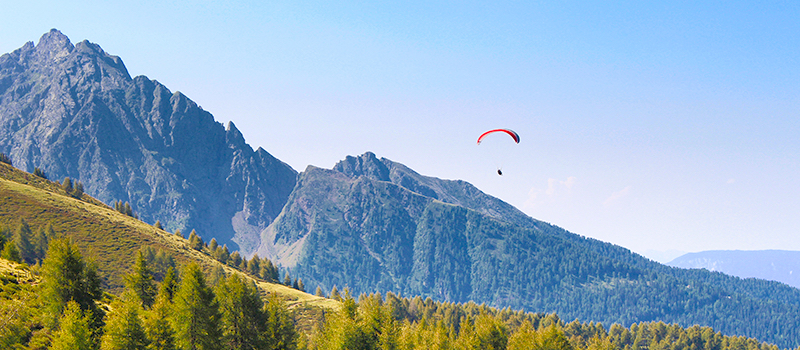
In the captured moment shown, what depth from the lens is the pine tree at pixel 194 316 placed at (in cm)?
5853

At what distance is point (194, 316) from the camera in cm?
5906

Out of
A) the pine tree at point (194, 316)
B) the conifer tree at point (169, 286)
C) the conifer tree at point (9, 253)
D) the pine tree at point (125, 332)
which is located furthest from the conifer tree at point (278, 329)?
the conifer tree at point (9, 253)

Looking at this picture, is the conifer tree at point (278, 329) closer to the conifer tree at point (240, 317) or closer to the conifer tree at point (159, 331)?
the conifer tree at point (240, 317)

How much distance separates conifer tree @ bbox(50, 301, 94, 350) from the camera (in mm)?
49938

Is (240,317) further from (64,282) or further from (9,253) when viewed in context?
(9,253)

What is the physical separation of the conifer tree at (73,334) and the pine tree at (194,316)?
27.6ft

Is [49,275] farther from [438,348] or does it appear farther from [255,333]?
[438,348]

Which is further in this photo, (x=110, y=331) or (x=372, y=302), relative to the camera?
(x=372, y=302)

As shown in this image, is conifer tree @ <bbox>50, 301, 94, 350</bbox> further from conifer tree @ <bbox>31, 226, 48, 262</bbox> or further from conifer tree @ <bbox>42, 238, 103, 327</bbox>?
conifer tree @ <bbox>31, 226, 48, 262</bbox>

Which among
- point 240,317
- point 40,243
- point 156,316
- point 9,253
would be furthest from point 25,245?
point 156,316

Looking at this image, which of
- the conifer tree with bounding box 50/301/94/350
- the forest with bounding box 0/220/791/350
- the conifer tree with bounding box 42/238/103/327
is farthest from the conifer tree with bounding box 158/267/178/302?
the conifer tree with bounding box 50/301/94/350

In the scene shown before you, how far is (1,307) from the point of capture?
174 feet

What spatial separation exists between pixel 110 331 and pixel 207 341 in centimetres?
1053

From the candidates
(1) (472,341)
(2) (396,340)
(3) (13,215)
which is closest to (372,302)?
(2) (396,340)
